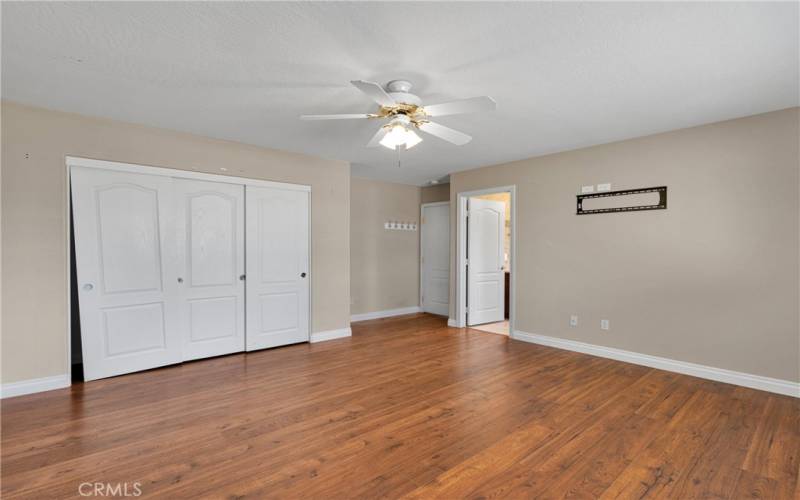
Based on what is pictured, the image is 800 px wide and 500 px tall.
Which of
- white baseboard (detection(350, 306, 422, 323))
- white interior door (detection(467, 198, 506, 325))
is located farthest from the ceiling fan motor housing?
white baseboard (detection(350, 306, 422, 323))

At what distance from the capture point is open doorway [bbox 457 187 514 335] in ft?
20.0

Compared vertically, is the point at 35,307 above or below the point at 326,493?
above

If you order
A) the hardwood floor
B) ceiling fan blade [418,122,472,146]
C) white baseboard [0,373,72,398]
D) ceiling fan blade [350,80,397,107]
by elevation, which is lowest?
the hardwood floor

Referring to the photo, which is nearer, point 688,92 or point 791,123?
point 688,92

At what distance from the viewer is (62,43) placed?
232 cm

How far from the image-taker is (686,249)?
→ 3893 millimetres

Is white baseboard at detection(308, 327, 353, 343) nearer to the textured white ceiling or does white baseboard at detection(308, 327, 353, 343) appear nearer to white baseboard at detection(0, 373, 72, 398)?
white baseboard at detection(0, 373, 72, 398)

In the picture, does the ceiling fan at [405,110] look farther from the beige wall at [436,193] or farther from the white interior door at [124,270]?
the beige wall at [436,193]

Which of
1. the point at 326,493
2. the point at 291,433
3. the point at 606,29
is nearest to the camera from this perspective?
the point at 326,493

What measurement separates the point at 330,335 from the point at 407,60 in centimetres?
391

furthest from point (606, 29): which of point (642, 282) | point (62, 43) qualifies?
point (62, 43)

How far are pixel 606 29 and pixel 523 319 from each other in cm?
390

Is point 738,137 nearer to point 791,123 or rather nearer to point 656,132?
point 791,123

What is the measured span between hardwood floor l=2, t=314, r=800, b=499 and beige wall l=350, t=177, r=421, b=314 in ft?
9.19
